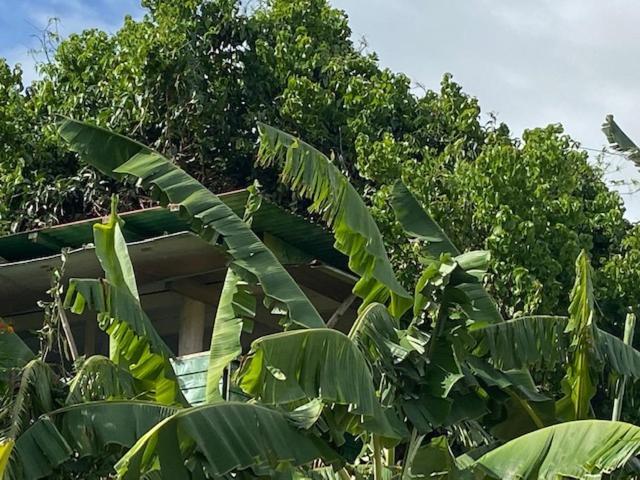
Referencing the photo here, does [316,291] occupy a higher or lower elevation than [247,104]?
lower

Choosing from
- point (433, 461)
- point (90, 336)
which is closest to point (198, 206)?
point (433, 461)

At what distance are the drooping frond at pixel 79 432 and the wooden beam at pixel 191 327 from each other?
4.46 metres

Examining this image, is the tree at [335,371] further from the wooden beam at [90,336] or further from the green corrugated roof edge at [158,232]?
the wooden beam at [90,336]

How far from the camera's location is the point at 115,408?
7.24 meters

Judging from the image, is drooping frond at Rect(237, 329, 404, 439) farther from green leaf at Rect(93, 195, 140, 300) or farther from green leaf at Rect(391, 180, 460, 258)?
green leaf at Rect(93, 195, 140, 300)

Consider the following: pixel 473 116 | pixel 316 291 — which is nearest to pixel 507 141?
pixel 473 116

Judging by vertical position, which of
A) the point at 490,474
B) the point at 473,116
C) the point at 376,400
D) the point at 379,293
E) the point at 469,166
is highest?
the point at 473,116

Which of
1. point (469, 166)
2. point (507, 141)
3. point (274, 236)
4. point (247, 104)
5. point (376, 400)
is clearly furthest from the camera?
point (247, 104)

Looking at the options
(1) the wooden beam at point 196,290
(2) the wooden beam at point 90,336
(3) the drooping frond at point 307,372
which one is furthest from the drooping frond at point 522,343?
(2) the wooden beam at point 90,336

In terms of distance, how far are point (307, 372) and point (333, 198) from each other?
1523 mm

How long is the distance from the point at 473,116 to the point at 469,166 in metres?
2.59

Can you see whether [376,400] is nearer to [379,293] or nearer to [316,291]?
[379,293]

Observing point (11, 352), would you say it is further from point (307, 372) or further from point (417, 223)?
point (417, 223)

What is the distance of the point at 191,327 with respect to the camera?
1210cm
